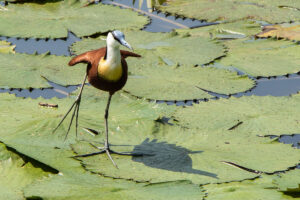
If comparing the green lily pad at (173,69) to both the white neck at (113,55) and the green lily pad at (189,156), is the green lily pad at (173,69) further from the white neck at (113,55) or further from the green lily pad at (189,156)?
the white neck at (113,55)

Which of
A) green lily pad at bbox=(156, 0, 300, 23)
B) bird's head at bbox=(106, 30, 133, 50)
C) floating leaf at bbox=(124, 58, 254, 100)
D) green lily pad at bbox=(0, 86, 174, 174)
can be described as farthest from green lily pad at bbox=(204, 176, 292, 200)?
green lily pad at bbox=(156, 0, 300, 23)

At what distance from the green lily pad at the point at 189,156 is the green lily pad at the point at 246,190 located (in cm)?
5

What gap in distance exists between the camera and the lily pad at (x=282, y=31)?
5.00m

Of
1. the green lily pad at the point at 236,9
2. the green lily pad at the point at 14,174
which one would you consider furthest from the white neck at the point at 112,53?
the green lily pad at the point at 236,9

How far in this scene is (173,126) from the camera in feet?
11.8

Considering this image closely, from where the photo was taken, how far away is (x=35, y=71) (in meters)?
4.36

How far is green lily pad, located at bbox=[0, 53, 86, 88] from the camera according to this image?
13.9ft

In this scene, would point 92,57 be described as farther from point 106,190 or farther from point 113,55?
point 106,190

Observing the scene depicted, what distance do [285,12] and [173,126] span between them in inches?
97.5

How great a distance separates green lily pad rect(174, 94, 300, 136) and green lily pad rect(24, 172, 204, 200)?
29.4 inches

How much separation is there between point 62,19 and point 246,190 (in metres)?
2.94

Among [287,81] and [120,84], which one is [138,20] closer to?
[287,81]

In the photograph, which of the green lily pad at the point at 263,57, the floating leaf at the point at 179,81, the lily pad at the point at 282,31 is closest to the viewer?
the floating leaf at the point at 179,81

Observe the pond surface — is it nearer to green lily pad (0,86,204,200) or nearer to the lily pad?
green lily pad (0,86,204,200)
